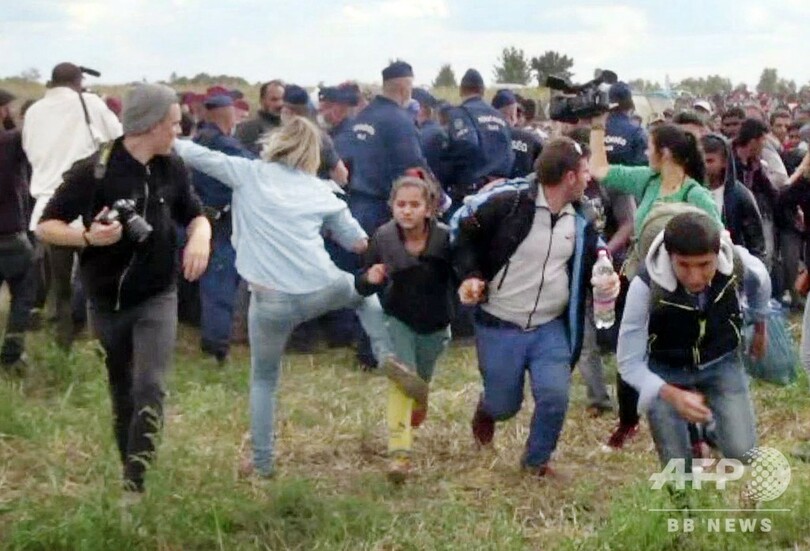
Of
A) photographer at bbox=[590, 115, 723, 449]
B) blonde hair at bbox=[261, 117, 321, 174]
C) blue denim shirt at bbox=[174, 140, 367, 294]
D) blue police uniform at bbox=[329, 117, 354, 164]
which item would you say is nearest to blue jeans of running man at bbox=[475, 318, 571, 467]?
photographer at bbox=[590, 115, 723, 449]

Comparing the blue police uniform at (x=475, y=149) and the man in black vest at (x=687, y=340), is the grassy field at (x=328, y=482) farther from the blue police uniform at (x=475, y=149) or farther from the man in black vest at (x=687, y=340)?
the blue police uniform at (x=475, y=149)

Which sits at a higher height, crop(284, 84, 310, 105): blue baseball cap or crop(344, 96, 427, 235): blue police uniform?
crop(284, 84, 310, 105): blue baseball cap

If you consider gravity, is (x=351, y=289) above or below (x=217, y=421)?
above

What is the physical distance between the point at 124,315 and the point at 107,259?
0.26 metres

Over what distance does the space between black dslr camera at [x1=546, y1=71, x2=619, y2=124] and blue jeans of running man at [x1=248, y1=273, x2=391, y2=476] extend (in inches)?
70.1

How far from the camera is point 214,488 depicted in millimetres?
5441

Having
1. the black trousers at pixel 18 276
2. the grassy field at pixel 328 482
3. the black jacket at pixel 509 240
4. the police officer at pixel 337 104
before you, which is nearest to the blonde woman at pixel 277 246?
the grassy field at pixel 328 482

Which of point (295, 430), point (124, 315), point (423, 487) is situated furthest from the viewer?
point (295, 430)

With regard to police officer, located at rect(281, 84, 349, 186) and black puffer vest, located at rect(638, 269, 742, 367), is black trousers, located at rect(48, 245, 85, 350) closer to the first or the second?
police officer, located at rect(281, 84, 349, 186)

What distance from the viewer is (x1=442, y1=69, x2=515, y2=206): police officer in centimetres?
1009

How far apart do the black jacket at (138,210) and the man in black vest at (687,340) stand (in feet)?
6.60

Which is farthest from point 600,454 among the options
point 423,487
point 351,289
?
point 351,289

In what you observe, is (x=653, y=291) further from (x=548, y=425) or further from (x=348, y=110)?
(x=348, y=110)

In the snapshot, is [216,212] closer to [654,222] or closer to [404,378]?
[404,378]
